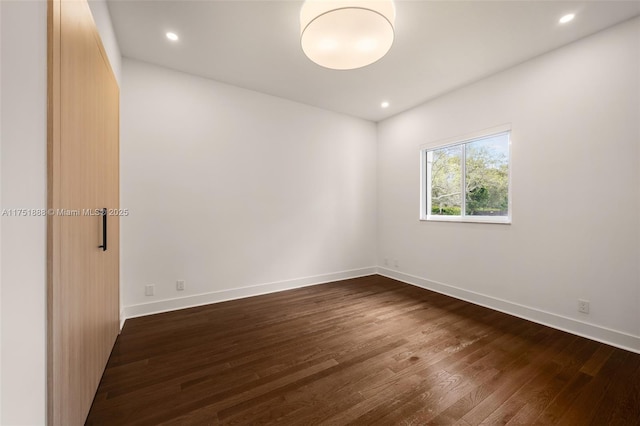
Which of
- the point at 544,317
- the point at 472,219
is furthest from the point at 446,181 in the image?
the point at 544,317

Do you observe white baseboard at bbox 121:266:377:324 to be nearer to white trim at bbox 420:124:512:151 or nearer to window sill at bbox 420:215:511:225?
window sill at bbox 420:215:511:225

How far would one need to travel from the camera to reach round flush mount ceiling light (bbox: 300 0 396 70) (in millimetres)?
1653

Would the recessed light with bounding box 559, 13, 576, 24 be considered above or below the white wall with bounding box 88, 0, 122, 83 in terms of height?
above

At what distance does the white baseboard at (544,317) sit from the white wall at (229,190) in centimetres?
149

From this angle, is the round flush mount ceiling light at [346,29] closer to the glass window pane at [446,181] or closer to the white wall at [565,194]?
the white wall at [565,194]

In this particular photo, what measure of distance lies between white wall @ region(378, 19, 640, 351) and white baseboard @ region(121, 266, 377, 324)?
1.81 meters

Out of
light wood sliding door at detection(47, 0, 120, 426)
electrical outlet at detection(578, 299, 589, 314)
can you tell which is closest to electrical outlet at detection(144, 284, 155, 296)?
light wood sliding door at detection(47, 0, 120, 426)

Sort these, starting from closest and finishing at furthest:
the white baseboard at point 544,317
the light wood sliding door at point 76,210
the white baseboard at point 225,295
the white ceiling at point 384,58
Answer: the light wood sliding door at point 76,210
the white ceiling at point 384,58
the white baseboard at point 544,317
the white baseboard at point 225,295

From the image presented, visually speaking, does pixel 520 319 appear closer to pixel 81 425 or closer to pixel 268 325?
pixel 268 325

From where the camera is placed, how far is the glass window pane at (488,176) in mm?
3095

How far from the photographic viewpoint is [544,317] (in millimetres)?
2668

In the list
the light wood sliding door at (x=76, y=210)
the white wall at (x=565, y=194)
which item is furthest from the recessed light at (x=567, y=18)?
the light wood sliding door at (x=76, y=210)

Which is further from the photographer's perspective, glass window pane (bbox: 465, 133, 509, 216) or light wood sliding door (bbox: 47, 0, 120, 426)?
glass window pane (bbox: 465, 133, 509, 216)

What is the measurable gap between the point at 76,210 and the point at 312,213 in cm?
302
